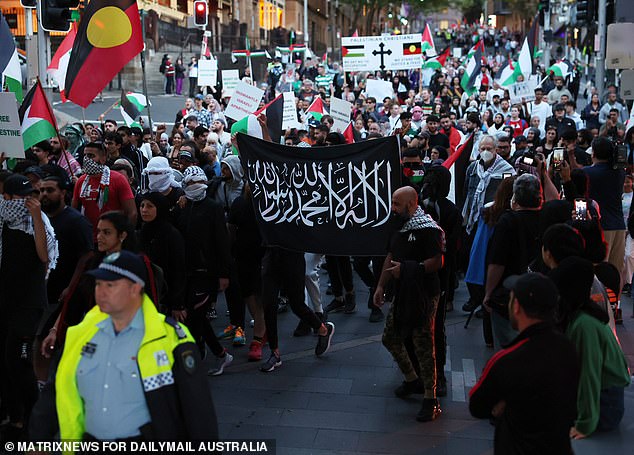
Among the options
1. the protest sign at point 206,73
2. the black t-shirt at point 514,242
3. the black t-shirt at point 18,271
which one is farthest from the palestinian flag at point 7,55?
the protest sign at point 206,73

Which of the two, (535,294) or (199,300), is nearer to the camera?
(535,294)

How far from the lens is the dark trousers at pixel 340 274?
976 cm

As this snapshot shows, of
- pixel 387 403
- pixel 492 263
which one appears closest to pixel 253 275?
pixel 387 403

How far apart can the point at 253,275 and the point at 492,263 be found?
2.67 meters

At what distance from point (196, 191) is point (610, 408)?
11.6ft

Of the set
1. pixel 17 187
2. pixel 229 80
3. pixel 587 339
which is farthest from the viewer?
pixel 229 80

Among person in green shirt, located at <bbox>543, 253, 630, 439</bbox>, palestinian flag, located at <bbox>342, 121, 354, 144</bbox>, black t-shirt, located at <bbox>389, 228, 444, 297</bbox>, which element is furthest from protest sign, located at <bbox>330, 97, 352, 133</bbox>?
person in green shirt, located at <bbox>543, 253, 630, 439</bbox>

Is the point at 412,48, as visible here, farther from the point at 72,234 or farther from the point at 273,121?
the point at 72,234

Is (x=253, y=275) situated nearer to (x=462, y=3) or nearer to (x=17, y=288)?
(x=17, y=288)

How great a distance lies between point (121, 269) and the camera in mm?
3693

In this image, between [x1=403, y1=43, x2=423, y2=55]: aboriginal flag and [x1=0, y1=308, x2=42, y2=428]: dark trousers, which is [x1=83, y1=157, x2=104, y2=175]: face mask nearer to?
[x1=0, y1=308, x2=42, y2=428]: dark trousers

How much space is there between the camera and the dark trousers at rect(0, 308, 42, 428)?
580 centimetres

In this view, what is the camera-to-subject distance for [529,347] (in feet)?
12.9

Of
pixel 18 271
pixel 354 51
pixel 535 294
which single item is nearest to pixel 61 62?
pixel 354 51
